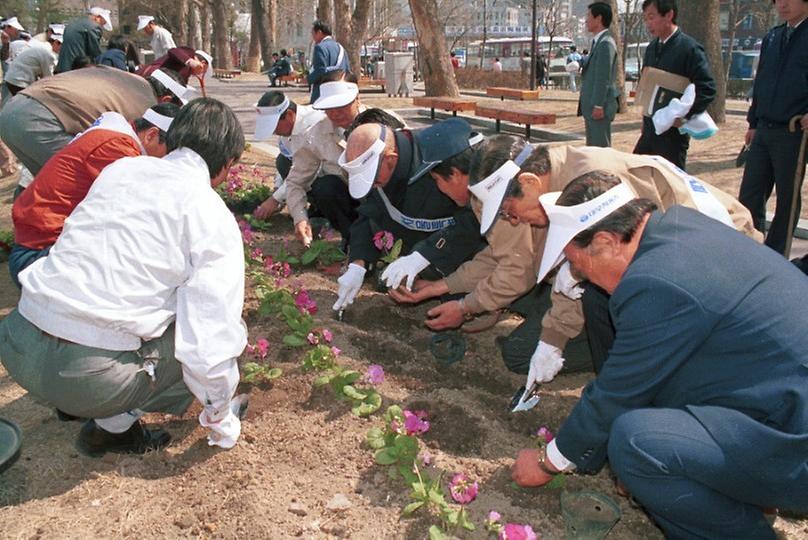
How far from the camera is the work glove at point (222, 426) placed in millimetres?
2461

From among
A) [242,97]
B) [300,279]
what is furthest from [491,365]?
[242,97]

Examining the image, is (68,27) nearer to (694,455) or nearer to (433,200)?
(433,200)

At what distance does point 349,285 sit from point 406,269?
334 mm

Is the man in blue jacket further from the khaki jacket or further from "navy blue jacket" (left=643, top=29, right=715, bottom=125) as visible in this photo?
the khaki jacket

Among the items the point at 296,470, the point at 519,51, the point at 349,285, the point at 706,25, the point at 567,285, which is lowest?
the point at 296,470

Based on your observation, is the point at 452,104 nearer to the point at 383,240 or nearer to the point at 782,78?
the point at 782,78

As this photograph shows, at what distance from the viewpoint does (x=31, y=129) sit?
3664mm

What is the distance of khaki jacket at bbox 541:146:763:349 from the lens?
2.63 meters

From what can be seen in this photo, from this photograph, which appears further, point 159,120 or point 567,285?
point 159,120

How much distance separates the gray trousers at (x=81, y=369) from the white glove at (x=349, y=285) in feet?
4.54

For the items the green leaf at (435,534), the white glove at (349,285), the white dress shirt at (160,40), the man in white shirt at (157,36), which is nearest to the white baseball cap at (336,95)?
the white glove at (349,285)

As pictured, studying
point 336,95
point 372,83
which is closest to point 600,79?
point 336,95

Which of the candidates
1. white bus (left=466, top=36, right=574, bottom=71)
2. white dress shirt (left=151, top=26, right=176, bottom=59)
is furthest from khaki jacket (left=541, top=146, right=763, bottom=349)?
white bus (left=466, top=36, right=574, bottom=71)

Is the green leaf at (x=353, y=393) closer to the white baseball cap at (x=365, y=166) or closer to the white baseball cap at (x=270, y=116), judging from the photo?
the white baseball cap at (x=365, y=166)
